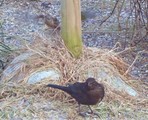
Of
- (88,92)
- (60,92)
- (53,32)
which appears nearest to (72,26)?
(60,92)

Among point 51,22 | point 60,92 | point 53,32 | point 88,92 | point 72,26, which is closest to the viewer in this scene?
point 88,92

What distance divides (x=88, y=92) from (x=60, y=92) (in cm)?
43

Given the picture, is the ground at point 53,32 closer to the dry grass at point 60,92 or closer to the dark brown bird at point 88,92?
the dry grass at point 60,92

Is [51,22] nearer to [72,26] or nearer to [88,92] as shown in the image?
[72,26]

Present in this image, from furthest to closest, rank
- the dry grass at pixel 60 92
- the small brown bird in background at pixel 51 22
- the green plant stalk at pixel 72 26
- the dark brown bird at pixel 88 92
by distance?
1. the small brown bird in background at pixel 51 22
2. the green plant stalk at pixel 72 26
3. the dry grass at pixel 60 92
4. the dark brown bird at pixel 88 92

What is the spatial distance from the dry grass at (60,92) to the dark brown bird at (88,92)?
136 millimetres

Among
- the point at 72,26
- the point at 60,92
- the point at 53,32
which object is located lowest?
the point at 60,92

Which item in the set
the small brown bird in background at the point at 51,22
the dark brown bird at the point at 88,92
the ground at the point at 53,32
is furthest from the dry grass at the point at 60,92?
the small brown bird in background at the point at 51,22

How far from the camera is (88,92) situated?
3725mm

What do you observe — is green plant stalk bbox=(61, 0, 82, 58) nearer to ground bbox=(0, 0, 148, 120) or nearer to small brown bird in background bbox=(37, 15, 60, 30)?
ground bbox=(0, 0, 148, 120)

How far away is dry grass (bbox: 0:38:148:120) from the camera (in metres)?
3.90

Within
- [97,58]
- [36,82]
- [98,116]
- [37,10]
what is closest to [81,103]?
[98,116]

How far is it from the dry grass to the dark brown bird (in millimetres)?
136

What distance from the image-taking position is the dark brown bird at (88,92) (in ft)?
12.2
